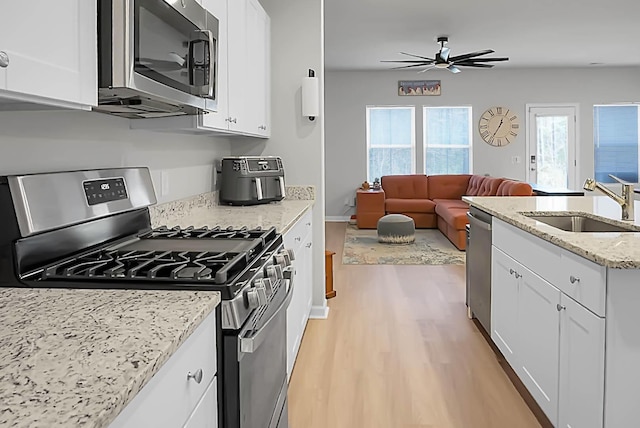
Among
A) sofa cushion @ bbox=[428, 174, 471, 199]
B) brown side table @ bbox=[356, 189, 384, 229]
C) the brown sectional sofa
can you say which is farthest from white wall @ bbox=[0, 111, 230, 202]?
sofa cushion @ bbox=[428, 174, 471, 199]

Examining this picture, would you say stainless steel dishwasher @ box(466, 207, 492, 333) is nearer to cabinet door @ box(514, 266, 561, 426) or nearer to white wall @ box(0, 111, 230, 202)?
cabinet door @ box(514, 266, 561, 426)

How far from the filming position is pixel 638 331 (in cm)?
175

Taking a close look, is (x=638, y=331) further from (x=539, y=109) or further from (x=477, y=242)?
(x=539, y=109)

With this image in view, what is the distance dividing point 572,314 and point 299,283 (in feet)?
5.24

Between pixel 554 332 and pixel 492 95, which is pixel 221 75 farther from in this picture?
pixel 492 95

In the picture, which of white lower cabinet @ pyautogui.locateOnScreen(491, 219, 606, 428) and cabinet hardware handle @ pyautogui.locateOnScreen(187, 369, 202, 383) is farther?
white lower cabinet @ pyautogui.locateOnScreen(491, 219, 606, 428)

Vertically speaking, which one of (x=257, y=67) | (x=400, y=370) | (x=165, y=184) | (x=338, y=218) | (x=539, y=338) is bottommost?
(x=400, y=370)

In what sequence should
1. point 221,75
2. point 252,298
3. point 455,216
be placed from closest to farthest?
1. point 252,298
2. point 221,75
3. point 455,216

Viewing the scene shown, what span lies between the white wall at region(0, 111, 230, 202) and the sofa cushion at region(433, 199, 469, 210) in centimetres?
548

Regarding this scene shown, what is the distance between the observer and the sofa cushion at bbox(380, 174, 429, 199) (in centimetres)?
980

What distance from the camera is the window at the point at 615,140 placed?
1009 centimetres

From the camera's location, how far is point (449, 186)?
973 centimetres

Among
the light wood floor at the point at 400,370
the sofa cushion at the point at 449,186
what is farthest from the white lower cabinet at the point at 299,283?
the sofa cushion at the point at 449,186

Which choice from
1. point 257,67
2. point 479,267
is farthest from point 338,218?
point 257,67
